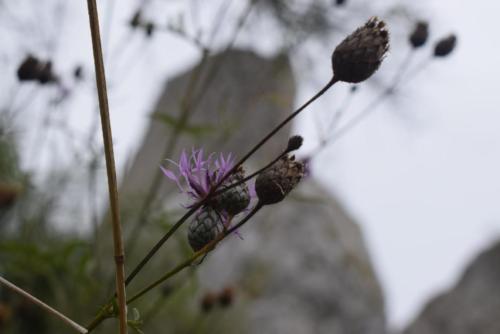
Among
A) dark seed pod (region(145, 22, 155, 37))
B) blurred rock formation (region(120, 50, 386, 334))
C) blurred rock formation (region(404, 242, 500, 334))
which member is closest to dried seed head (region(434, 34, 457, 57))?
dark seed pod (region(145, 22, 155, 37))

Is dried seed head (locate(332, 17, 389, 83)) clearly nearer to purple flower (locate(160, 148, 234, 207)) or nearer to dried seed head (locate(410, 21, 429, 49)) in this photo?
purple flower (locate(160, 148, 234, 207))

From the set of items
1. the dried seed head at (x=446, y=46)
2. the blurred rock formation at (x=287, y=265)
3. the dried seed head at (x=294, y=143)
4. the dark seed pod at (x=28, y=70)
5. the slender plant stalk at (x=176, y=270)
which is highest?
the blurred rock formation at (x=287, y=265)

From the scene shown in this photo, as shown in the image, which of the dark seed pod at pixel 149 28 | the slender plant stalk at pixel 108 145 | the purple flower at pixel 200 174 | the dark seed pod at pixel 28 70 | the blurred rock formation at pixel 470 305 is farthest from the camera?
the blurred rock formation at pixel 470 305

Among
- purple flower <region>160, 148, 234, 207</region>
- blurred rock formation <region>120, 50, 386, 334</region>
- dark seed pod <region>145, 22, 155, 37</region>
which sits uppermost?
blurred rock formation <region>120, 50, 386, 334</region>

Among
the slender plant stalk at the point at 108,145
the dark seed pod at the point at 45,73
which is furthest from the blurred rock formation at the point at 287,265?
the slender plant stalk at the point at 108,145

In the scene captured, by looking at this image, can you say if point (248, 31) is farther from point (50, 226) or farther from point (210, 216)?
point (210, 216)

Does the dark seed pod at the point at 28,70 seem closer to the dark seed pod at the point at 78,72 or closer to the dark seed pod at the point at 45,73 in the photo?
the dark seed pod at the point at 45,73
